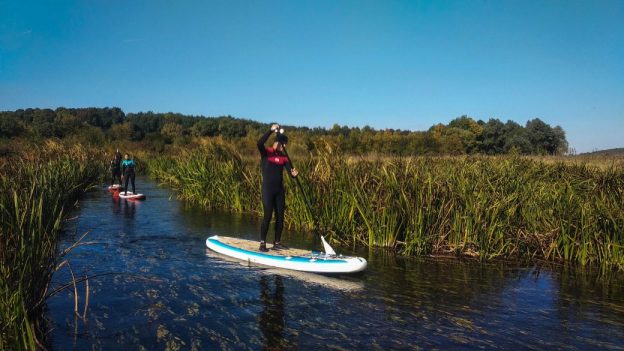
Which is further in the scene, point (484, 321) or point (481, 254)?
point (481, 254)

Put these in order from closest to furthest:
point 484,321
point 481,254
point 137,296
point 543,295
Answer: point 484,321
point 137,296
point 543,295
point 481,254

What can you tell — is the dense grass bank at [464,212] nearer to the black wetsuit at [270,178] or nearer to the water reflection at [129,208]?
the black wetsuit at [270,178]

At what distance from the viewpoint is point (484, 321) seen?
6.21 m

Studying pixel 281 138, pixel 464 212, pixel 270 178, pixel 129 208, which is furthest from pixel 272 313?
pixel 129 208

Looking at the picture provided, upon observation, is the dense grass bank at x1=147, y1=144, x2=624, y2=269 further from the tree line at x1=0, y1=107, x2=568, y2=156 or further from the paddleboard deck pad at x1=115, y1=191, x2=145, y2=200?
the tree line at x1=0, y1=107, x2=568, y2=156

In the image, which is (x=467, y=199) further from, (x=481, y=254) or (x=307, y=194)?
(x=307, y=194)

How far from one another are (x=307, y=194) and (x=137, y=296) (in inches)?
234

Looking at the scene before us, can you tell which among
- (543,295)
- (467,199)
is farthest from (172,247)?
(543,295)

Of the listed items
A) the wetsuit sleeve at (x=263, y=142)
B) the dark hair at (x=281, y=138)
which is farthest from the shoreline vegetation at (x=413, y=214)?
the wetsuit sleeve at (x=263, y=142)

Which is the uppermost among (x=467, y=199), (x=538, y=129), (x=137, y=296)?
(x=538, y=129)

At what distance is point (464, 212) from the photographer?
31.4ft

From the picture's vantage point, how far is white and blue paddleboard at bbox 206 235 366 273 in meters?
8.25

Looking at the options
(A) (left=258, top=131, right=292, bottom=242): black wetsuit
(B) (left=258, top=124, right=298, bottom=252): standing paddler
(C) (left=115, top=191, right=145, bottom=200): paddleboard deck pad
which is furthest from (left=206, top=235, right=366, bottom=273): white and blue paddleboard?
(C) (left=115, top=191, right=145, bottom=200): paddleboard deck pad

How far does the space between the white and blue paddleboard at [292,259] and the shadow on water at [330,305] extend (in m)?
0.18
